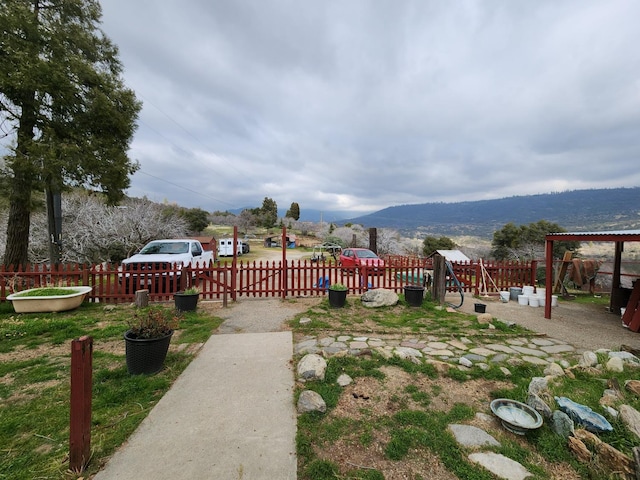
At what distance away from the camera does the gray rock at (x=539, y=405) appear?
236 cm

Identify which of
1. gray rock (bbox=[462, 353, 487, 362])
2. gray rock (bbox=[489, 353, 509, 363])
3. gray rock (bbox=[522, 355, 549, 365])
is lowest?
gray rock (bbox=[522, 355, 549, 365])

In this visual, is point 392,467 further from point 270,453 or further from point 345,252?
point 345,252

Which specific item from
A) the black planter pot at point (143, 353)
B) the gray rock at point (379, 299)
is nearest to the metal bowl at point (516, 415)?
the black planter pot at point (143, 353)

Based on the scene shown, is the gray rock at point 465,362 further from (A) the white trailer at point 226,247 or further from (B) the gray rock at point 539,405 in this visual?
(A) the white trailer at point 226,247

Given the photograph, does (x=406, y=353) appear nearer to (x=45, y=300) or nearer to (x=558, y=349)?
(x=558, y=349)

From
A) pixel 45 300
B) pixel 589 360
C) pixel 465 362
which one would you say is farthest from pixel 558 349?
pixel 45 300

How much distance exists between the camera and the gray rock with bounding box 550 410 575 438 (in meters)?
2.17

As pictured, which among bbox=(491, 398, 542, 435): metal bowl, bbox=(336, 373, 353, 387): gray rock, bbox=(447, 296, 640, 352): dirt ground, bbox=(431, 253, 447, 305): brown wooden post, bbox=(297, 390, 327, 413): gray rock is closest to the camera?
bbox=(491, 398, 542, 435): metal bowl

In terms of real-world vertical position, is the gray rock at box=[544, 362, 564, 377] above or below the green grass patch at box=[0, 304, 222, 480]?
above

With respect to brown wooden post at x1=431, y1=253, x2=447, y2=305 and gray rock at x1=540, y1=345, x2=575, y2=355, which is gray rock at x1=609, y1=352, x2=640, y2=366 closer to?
gray rock at x1=540, y1=345, x2=575, y2=355

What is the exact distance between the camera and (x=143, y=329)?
3348 mm

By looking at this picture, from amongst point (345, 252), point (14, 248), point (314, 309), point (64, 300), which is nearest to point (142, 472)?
point (314, 309)

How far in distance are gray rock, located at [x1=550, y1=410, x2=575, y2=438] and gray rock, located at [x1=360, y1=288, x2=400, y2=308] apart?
4.32 m

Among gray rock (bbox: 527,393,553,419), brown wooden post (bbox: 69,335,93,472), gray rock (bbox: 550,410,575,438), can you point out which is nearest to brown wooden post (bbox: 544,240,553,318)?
gray rock (bbox: 527,393,553,419)
